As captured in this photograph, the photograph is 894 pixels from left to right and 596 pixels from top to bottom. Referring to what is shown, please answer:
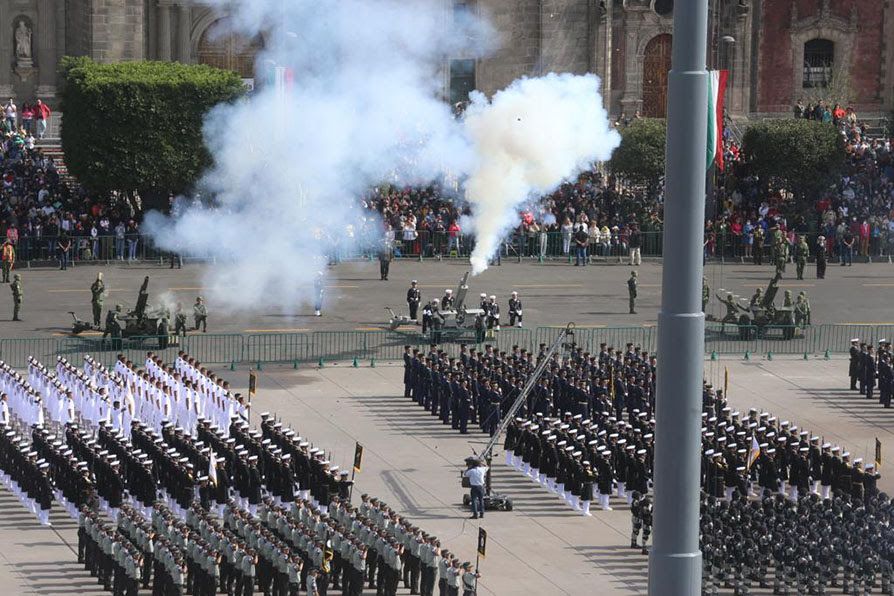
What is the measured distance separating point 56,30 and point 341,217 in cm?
2525

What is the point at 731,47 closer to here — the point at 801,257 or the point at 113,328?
the point at 801,257

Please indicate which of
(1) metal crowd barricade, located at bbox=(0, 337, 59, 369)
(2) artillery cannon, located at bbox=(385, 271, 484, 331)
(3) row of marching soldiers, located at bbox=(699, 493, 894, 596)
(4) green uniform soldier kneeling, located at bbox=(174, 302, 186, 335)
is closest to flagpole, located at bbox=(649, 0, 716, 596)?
(3) row of marching soldiers, located at bbox=(699, 493, 894, 596)

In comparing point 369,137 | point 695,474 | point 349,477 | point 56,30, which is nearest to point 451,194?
point 369,137

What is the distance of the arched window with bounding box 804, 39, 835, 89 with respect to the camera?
72.9m

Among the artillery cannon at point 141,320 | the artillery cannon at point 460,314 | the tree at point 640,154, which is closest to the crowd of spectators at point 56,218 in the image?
the artillery cannon at point 141,320

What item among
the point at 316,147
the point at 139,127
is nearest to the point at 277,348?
the point at 316,147

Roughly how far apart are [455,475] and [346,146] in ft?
56.1

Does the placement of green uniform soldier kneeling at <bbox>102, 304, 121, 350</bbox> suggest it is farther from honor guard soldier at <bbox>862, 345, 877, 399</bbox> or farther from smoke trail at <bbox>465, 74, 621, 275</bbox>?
honor guard soldier at <bbox>862, 345, 877, 399</bbox>

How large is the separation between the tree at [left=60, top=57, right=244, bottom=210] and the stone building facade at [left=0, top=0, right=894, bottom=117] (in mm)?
10947

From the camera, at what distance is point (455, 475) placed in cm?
3375

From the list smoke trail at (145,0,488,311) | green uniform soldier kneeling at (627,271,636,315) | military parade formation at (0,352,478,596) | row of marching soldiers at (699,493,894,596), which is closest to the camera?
military parade formation at (0,352,478,596)

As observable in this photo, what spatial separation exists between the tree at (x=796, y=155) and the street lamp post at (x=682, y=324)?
172ft

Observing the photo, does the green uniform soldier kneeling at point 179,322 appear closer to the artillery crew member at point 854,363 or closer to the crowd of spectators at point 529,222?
the crowd of spectators at point 529,222

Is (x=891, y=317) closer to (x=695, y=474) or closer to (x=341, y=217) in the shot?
(x=341, y=217)
